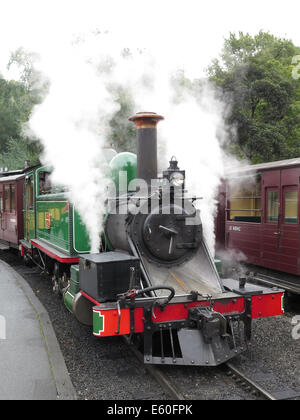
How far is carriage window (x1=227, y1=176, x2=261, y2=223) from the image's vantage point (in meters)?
8.61

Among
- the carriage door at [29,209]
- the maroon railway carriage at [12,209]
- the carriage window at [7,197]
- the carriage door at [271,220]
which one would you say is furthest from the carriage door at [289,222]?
the carriage window at [7,197]

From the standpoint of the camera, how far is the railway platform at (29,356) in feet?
12.3

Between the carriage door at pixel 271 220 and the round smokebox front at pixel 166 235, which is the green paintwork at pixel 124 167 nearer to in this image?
the round smokebox front at pixel 166 235

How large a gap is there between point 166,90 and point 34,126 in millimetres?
2365

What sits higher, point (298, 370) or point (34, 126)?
point (34, 126)

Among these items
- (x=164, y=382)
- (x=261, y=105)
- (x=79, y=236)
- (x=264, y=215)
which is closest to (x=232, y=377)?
(x=164, y=382)

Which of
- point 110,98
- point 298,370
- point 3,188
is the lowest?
point 298,370

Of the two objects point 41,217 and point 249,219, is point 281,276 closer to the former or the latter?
point 249,219

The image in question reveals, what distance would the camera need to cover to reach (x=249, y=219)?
9000mm

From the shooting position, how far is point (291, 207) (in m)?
7.30

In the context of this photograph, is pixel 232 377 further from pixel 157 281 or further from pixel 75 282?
pixel 75 282

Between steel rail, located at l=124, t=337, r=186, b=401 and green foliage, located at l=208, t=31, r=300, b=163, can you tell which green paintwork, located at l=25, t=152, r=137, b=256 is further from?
green foliage, located at l=208, t=31, r=300, b=163

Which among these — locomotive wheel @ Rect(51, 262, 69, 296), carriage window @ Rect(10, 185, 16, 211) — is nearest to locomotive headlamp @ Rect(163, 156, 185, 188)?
locomotive wheel @ Rect(51, 262, 69, 296)

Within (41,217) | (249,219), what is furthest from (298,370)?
(41,217)
